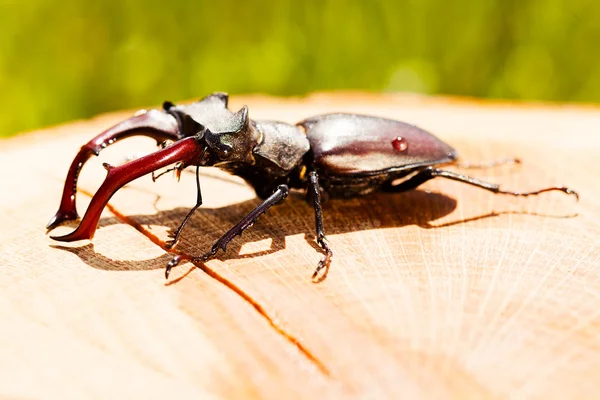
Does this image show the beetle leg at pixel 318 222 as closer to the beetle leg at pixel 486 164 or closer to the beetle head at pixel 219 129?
the beetle head at pixel 219 129

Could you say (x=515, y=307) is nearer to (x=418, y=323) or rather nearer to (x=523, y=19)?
(x=418, y=323)

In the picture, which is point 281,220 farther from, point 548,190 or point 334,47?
point 334,47

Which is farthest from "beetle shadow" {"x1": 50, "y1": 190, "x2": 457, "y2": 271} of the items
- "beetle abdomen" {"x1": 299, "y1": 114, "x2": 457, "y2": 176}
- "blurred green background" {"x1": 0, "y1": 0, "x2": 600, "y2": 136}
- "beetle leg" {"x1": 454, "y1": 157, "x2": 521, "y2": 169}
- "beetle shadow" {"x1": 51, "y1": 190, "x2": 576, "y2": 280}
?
"blurred green background" {"x1": 0, "y1": 0, "x2": 600, "y2": 136}

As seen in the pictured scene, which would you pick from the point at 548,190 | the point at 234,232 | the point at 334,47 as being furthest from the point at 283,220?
the point at 334,47

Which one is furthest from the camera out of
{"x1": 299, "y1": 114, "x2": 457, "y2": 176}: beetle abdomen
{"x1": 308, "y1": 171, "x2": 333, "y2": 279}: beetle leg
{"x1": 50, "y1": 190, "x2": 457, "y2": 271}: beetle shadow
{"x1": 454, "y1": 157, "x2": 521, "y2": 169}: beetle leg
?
{"x1": 454, "y1": 157, "x2": 521, "y2": 169}: beetle leg

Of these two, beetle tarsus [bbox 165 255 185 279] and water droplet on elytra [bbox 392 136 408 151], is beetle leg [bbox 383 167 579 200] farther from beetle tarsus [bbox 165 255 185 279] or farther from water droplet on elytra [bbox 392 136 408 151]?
beetle tarsus [bbox 165 255 185 279]

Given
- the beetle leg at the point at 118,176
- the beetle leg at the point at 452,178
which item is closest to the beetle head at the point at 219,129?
the beetle leg at the point at 118,176
